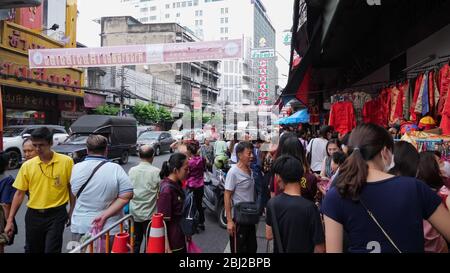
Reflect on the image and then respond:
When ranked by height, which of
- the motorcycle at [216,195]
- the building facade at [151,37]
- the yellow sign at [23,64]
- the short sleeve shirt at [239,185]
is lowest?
the motorcycle at [216,195]

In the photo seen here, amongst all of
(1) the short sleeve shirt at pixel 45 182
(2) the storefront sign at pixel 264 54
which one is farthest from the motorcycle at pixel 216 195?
(2) the storefront sign at pixel 264 54

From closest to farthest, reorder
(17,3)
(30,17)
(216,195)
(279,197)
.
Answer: (279,197) < (216,195) < (17,3) < (30,17)

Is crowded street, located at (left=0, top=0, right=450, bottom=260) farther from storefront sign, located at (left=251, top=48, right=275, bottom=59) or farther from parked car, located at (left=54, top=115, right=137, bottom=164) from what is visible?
storefront sign, located at (left=251, top=48, right=275, bottom=59)

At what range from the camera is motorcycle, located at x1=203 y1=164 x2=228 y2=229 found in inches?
237

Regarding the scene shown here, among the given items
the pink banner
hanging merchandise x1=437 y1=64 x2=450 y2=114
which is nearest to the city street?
hanging merchandise x1=437 y1=64 x2=450 y2=114

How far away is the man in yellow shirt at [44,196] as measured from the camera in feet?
10.6

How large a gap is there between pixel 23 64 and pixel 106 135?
7.46 meters

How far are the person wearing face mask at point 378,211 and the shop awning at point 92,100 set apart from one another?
2362cm

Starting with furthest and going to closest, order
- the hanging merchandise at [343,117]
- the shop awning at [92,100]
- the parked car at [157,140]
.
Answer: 1. the shop awning at [92,100]
2. the parked car at [157,140]
3. the hanging merchandise at [343,117]

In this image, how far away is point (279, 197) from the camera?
237cm

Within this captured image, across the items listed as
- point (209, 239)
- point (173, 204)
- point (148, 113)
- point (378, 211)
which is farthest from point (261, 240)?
point (148, 113)

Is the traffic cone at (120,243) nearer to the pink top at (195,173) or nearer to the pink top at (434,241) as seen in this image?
the pink top at (434,241)

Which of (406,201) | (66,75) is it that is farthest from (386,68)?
(66,75)

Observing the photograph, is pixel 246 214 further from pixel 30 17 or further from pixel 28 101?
pixel 30 17
